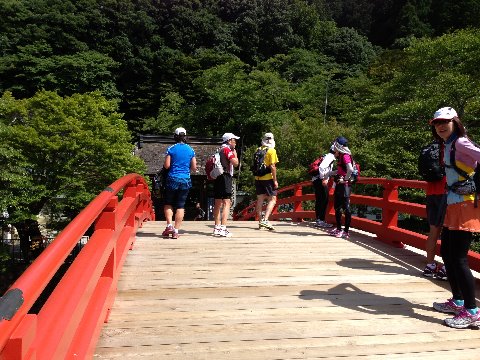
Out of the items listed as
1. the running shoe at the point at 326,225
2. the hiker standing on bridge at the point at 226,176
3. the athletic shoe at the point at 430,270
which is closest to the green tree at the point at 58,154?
the hiker standing on bridge at the point at 226,176

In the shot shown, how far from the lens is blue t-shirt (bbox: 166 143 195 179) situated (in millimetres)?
6613

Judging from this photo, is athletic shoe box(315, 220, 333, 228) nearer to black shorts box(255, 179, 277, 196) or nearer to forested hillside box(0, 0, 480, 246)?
black shorts box(255, 179, 277, 196)

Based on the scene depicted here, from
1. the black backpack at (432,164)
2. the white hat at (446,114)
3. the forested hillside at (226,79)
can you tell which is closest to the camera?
the white hat at (446,114)

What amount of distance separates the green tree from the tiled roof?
607 centimetres

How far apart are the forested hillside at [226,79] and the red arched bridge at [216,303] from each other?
1204 cm

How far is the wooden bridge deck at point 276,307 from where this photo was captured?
293 cm

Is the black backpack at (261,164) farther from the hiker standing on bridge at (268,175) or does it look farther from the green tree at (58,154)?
the green tree at (58,154)

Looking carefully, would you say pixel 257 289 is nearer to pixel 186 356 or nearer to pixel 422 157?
pixel 186 356

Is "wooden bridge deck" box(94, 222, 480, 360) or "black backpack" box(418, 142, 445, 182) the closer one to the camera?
"wooden bridge deck" box(94, 222, 480, 360)

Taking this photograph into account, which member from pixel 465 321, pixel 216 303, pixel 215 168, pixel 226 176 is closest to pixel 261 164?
pixel 226 176

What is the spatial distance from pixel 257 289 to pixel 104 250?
1.87m

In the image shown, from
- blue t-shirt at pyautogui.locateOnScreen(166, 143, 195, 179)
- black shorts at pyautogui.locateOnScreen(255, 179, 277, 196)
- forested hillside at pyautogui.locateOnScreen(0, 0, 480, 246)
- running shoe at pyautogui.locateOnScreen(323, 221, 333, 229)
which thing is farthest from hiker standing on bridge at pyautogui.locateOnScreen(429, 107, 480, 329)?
forested hillside at pyautogui.locateOnScreen(0, 0, 480, 246)

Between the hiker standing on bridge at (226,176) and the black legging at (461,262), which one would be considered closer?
the black legging at (461,262)

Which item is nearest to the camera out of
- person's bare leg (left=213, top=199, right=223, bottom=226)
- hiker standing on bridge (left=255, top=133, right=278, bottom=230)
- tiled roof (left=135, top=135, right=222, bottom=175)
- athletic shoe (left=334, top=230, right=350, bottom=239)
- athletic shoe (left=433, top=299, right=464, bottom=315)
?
athletic shoe (left=433, top=299, right=464, bottom=315)
